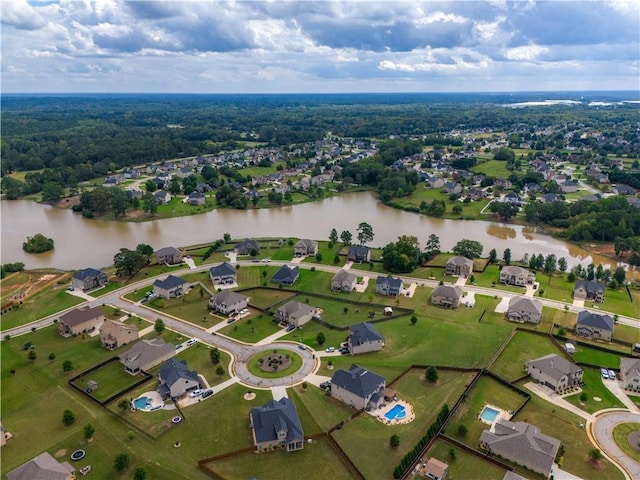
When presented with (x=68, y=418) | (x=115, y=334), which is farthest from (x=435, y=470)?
(x=115, y=334)

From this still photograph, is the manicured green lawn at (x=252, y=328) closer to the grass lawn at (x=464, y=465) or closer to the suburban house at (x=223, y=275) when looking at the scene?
the suburban house at (x=223, y=275)

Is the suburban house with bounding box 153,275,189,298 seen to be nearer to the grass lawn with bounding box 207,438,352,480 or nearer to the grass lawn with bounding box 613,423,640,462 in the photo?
the grass lawn with bounding box 207,438,352,480

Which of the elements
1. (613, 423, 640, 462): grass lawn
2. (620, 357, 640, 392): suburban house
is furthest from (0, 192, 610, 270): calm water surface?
(613, 423, 640, 462): grass lawn

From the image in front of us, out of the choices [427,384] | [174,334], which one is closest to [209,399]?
[174,334]

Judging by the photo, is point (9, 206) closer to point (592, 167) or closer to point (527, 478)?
point (527, 478)

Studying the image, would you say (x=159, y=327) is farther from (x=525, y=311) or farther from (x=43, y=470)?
(x=525, y=311)

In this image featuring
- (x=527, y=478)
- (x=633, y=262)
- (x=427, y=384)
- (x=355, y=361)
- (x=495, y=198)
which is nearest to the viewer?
(x=527, y=478)
